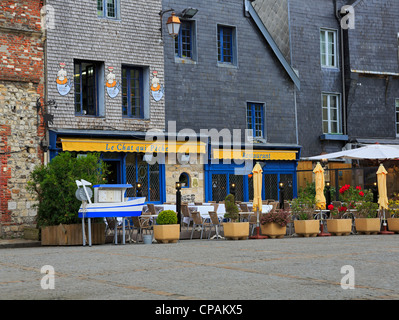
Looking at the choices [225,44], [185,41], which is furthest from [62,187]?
[225,44]

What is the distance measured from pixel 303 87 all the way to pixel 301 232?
11.0 m

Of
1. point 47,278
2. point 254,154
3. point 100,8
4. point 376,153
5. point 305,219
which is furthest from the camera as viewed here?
point 254,154

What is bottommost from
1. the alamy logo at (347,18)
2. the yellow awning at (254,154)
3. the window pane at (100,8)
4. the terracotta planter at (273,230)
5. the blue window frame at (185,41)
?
the terracotta planter at (273,230)

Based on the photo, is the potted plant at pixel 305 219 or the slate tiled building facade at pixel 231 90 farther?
the slate tiled building facade at pixel 231 90

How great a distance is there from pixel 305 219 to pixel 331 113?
450 inches

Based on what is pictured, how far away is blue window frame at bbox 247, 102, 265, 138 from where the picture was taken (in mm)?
27812

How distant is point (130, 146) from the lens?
2402 cm

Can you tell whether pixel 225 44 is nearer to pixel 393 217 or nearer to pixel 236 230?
pixel 393 217

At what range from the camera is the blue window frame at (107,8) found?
24.3 meters

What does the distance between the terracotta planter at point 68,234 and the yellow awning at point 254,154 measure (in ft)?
28.5

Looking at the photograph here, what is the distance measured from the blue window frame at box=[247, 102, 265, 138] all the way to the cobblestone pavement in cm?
1200

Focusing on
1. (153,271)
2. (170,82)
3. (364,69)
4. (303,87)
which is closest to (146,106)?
(170,82)

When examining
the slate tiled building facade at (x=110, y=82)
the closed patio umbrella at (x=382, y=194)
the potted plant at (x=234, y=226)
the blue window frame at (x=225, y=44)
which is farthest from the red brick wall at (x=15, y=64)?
the closed patio umbrella at (x=382, y=194)

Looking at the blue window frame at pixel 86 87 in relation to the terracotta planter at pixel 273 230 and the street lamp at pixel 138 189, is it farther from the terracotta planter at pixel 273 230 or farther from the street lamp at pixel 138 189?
the terracotta planter at pixel 273 230
